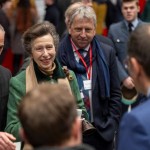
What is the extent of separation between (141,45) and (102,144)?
251cm

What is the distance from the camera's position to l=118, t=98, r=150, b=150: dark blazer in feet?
9.48

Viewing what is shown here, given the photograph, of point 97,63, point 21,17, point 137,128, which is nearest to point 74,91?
point 97,63

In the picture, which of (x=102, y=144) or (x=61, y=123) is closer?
(x=61, y=123)

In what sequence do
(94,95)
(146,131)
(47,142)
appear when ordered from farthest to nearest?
(94,95) → (146,131) → (47,142)

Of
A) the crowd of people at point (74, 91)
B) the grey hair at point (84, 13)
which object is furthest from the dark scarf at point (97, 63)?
the grey hair at point (84, 13)

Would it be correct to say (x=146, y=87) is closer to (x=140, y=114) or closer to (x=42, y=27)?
(x=140, y=114)

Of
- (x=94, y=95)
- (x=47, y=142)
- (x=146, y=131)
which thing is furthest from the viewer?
(x=94, y=95)

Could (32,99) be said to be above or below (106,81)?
above

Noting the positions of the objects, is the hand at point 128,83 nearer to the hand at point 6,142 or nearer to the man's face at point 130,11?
the man's face at point 130,11

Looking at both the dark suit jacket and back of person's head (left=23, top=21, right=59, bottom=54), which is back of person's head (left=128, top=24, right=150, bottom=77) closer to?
back of person's head (left=23, top=21, right=59, bottom=54)

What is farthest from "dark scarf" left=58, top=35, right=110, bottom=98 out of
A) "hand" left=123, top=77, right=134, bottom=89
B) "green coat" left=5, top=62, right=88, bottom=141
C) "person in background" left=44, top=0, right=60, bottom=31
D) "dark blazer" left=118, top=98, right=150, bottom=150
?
"person in background" left=44, top=0, right=60, bottom=31

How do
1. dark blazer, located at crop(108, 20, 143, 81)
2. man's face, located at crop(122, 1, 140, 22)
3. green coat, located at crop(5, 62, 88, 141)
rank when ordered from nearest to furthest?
1. green coat, located at crop(5, 62, 88, 141)
2. dark blazer, located at crop(108, 20, 143, 81)
3. man's face, located at crop(122, 1, 140, 22)

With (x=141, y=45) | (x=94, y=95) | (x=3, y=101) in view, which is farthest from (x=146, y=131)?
(x=94, y=95)

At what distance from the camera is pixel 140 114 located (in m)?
2.90
